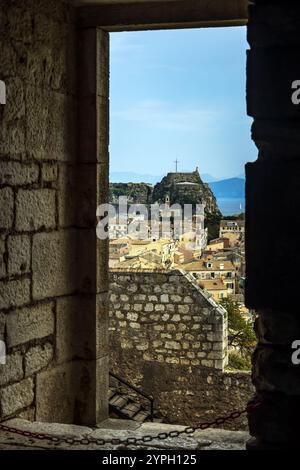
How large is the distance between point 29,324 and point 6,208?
0.66 meters

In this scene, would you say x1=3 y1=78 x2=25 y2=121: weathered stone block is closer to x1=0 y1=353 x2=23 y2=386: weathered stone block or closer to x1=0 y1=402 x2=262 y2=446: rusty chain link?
x1=0 y1=353 x2=23 y2=386: weathered stone block

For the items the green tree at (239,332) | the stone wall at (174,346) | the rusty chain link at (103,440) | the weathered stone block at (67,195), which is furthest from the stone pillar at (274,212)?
the green tree at (239,332)

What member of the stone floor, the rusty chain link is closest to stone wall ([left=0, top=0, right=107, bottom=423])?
the stone floor

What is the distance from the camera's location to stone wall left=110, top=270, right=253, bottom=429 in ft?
28.2

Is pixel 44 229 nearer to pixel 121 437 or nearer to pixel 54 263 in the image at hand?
pixel 54 263

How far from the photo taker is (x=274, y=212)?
2.87 m

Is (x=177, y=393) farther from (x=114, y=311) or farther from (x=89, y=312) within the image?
(x=89, y=312)

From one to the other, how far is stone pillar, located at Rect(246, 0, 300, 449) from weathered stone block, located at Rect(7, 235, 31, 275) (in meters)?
1.72

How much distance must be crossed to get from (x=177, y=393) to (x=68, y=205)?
4.17 m

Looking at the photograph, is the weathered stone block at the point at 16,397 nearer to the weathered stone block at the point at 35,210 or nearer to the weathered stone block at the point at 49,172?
the weathered stone block at the point at 35,210

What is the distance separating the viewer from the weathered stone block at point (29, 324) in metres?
4.35

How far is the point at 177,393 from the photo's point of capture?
8.66 meters

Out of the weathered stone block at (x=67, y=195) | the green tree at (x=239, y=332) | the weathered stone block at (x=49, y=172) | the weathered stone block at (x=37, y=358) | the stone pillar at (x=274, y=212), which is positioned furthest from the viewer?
the green tree at (x=239, y=332)

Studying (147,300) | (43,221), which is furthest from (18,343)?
(147,300)
